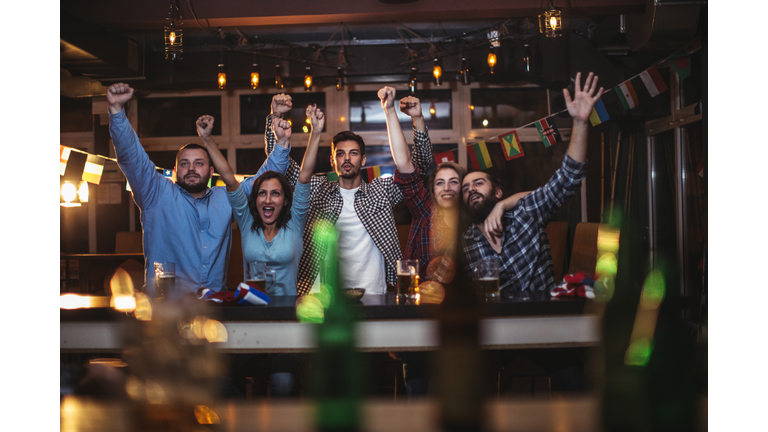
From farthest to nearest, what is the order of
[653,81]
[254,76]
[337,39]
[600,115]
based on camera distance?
[337,39]
[254,76]
[600,115]
[653,81]

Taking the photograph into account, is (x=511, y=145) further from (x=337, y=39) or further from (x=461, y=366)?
(x=461, y=366)

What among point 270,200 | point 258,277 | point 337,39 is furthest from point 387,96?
point 337,39

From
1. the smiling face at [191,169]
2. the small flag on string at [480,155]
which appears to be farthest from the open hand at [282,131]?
the small flag on string at [480,155]

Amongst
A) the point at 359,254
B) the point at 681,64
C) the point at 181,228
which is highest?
the point at 681,64

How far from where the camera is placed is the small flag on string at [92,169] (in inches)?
138

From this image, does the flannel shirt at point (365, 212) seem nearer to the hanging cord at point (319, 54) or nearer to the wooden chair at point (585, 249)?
the wooden chair at point (585, 249)

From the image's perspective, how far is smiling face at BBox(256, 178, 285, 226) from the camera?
2.41 m

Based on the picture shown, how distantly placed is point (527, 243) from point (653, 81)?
2.24 metres

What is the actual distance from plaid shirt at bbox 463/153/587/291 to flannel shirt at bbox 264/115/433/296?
507mm

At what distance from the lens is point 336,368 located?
779mm

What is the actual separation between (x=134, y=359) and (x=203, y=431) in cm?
13

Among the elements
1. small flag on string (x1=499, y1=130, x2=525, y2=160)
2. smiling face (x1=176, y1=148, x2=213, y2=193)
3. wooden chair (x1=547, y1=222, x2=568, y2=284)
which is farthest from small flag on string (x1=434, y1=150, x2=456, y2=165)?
smiling face (x1=176, y1=148, x2=213, y2=193)
